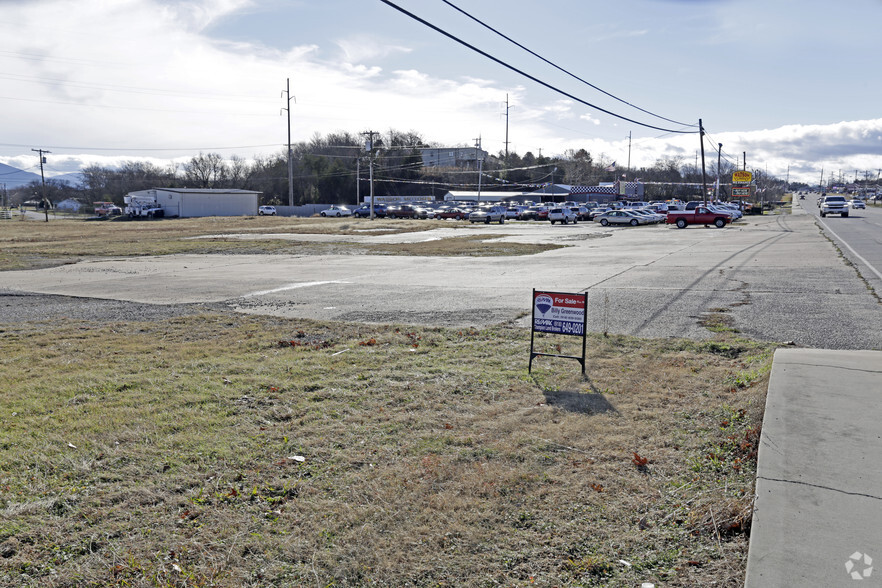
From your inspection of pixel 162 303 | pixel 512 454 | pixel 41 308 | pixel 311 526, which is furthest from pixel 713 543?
pixel 41 308

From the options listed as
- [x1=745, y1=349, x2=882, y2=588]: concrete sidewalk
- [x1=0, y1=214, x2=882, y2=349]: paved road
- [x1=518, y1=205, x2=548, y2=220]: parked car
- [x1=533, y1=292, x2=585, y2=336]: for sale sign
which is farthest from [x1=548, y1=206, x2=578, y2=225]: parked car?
[x1=745, y1=349, x2=882, y2=588]: concrete sidewalk

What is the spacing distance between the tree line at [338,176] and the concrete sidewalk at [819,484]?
117 m

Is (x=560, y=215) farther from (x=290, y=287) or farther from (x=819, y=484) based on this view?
(x=819, y=484)

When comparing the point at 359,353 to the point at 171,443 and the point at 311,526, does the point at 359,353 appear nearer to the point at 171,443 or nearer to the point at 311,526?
the point at 171,443

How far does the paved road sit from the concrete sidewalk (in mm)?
2921

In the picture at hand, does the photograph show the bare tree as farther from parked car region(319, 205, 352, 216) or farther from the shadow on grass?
the shadow on grass

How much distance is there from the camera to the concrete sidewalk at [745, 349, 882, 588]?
345 cm

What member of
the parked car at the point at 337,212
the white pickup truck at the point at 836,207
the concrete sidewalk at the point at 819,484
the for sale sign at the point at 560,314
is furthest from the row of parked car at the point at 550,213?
the concrete sidewalk at the point at 819,484

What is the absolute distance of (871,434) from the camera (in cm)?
520

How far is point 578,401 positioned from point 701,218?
150 ft

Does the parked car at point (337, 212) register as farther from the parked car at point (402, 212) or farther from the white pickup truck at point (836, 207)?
the white pickup truck at point (836, 207)

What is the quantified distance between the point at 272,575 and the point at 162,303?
11866 mm

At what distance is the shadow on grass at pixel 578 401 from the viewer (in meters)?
6.57

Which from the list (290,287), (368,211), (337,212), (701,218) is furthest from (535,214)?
(290,287)
